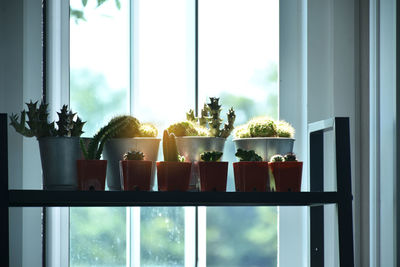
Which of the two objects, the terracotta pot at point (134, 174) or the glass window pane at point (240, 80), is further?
the glass window pane at point (240, 80)

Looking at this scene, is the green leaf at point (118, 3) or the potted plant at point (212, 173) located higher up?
the green leaf at point (118, 3)

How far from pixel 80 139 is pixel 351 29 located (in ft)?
2.52

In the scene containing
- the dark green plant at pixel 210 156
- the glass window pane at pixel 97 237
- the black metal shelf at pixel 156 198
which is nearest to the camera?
the black metal shelf at pixel 156 198

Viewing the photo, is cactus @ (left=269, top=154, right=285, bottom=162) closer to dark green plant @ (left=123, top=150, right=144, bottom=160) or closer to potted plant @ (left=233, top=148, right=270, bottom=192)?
potted plant @ (left=233, top=148, right=270, bottom=192)

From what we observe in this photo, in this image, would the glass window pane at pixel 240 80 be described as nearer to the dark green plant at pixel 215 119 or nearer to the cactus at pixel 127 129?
the dark green plant at pixel 215 119

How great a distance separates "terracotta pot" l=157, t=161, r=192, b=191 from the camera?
1019 millimetres

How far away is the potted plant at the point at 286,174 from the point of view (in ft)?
3.46

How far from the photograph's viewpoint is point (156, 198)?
961 mm

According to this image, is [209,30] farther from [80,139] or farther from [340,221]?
[340,221]

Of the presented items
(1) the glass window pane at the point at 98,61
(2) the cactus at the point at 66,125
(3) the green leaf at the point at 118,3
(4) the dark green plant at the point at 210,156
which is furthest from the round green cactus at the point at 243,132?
(3) the green leaf at the point at 118,3

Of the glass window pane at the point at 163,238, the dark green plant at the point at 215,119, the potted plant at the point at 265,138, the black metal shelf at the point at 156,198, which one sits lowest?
the glass window pane at the point at 163,238

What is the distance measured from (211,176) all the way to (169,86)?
508mm

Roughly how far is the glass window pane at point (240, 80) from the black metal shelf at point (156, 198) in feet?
1.50

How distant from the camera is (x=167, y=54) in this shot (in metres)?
1.48
